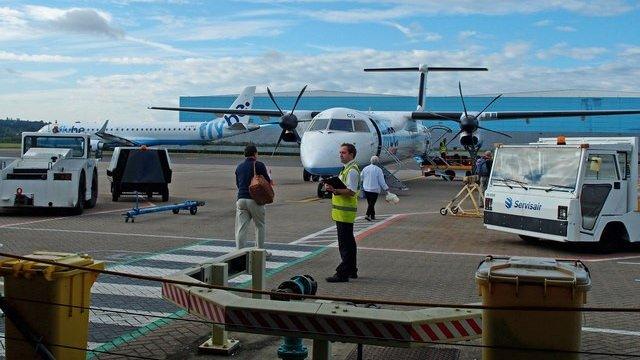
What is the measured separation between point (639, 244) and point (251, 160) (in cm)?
814

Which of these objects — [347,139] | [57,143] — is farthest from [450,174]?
[57,143]

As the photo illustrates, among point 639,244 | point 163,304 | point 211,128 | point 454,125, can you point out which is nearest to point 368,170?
point 639,244

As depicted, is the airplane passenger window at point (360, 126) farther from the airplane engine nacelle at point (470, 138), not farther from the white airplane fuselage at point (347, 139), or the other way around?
the airplane engine nacelle at point (470, 138)

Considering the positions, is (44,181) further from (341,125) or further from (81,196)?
(341,125)

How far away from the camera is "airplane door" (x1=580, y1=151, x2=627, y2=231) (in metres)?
13.5

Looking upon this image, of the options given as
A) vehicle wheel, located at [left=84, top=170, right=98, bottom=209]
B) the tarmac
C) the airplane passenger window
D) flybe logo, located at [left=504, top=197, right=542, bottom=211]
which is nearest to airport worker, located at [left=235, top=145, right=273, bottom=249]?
the tarmac

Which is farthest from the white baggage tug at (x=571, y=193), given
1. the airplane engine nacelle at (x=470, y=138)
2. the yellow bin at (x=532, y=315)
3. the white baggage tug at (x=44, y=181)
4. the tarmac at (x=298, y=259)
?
the airplane engine nacelle at (x=470, y=138)

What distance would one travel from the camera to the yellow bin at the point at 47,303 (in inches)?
216

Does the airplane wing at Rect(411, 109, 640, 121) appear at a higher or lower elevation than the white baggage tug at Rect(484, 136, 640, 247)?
higher

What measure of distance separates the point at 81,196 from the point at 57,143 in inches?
76.4

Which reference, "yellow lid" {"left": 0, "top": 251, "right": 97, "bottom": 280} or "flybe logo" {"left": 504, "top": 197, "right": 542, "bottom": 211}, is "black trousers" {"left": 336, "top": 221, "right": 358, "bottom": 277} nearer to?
"flybe logo" {"left": 504, "top": 197, "right": 542, "bottom": 211}

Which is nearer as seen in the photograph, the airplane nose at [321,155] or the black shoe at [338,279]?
the black shoe at [338,279]

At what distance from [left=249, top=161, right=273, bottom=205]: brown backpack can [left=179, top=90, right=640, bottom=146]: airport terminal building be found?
6012cm

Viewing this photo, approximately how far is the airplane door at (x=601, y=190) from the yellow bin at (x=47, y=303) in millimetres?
10058
